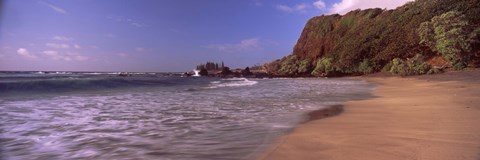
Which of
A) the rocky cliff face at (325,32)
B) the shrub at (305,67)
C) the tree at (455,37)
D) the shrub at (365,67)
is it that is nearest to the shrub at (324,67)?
the rocky cliff face at (325,32)

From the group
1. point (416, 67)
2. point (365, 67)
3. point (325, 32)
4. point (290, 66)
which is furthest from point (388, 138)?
point (325, 32)

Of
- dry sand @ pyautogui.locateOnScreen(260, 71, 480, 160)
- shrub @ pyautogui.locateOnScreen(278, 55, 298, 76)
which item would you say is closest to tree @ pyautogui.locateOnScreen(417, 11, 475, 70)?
dry sand @ pyautogui.locateOnScreen(260, 71, 480, 160)

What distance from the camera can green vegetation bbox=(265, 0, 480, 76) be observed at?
2728 cm

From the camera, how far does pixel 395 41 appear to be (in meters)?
37.1

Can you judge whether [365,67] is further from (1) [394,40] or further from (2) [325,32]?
(2) [325,32]

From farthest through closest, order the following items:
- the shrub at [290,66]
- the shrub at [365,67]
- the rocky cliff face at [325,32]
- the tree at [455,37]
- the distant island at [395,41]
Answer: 1. the shrub at [290,66]
2. the rocky cliff face at [325,32]
3. the shrub at [365,67]
4. the distant island at [395,41]
5. the tree at [455,37]

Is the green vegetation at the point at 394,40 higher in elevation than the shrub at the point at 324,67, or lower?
higher

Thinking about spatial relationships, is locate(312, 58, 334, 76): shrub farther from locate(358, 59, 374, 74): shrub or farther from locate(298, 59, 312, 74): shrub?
locate(358, 59, 374, 74): shrub

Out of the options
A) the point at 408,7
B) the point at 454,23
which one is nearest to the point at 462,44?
the point at 454,23

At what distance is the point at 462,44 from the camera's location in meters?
26.2

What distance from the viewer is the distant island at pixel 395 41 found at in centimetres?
2727

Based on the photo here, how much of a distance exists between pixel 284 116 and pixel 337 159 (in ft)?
11.9

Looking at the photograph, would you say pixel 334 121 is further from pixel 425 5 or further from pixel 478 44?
pixel 425 5

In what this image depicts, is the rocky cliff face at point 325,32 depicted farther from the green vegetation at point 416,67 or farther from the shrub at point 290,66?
the green vegetation at point 416,67
